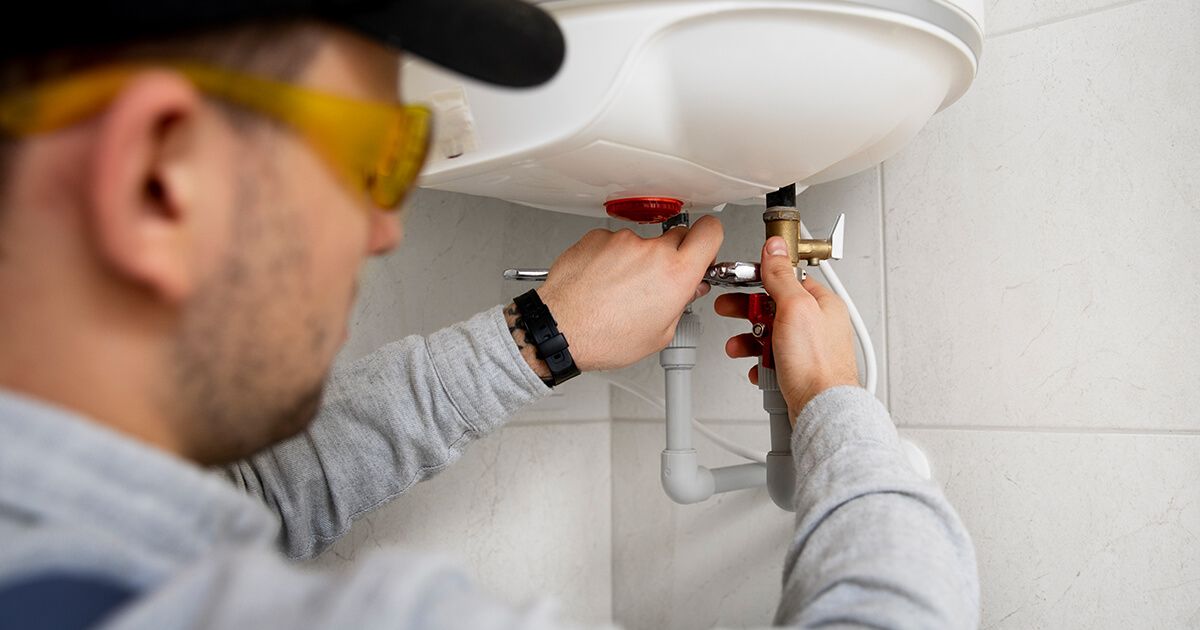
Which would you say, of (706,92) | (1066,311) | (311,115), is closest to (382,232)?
(311,115)

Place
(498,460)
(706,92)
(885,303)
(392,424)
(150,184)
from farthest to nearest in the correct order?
1. (498,460)
2. (885,303)
3. (392,424)
4. (706,92)
5. (150,184)

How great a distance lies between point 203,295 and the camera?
429mm

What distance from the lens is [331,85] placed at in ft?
1.49

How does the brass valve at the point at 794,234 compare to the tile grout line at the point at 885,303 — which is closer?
the brass valve at the point at 794,234

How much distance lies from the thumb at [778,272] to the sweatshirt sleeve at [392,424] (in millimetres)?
229

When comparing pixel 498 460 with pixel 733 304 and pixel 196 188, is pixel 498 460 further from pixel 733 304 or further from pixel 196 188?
pixel 196 188

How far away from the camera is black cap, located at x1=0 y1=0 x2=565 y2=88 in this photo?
0.37 m

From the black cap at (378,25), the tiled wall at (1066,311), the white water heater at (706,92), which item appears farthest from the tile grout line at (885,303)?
the black cap at (378,25)

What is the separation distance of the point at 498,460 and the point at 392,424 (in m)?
0.35

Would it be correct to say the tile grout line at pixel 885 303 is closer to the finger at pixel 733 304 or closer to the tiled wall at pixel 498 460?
the finger at pixel 733 304

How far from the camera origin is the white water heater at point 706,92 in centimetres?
66

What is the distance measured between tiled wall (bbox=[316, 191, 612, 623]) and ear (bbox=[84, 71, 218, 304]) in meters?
0.62

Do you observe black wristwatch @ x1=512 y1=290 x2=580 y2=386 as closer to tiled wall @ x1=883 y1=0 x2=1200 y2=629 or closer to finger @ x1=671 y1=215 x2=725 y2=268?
finger @ x1=671 y1=215 x2=725 y2=268

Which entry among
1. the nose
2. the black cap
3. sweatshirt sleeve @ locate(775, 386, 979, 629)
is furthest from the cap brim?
sweatshirt sleeve @ locate(775, 386, 979, 629)
